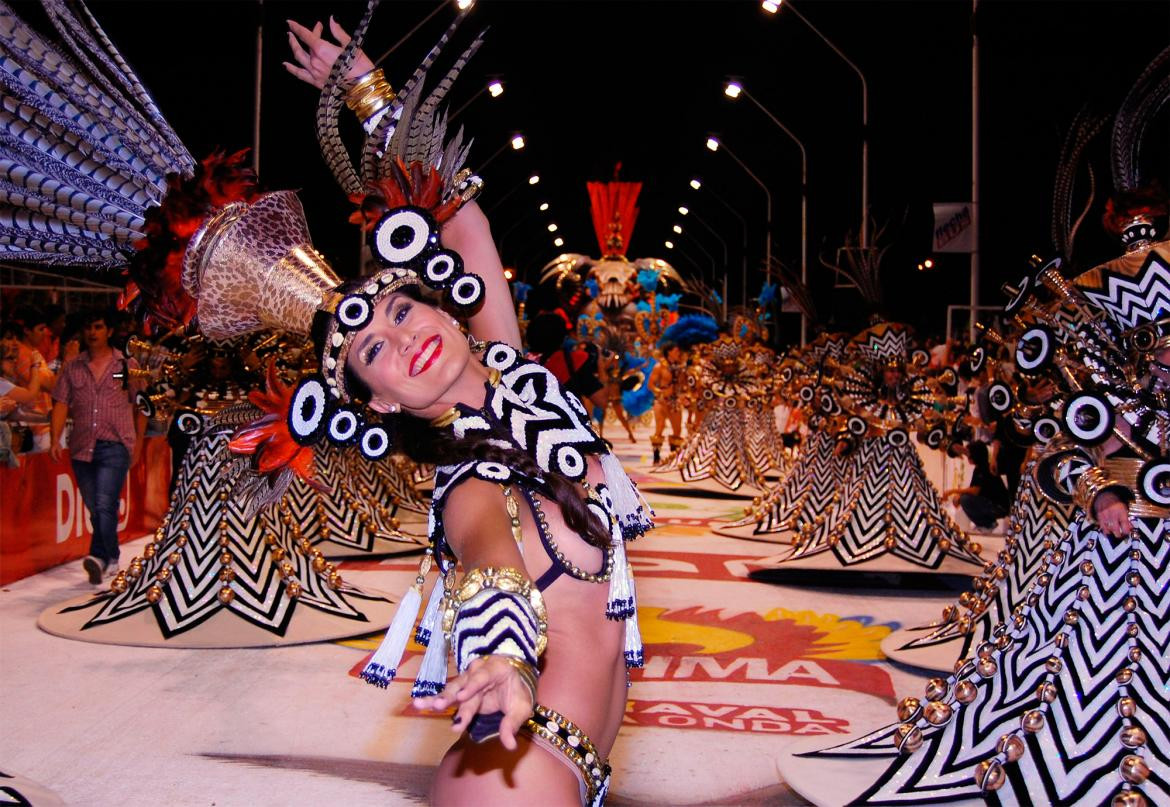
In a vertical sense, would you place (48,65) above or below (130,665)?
above

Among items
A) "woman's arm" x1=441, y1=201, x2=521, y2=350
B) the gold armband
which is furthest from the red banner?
the gold armband

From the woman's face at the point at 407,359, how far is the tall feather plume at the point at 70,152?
2.18 ft

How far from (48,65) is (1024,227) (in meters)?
15.9

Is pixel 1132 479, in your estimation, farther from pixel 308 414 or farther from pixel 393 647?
pixel 308 414

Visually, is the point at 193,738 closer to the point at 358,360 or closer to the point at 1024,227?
the point at 358,360

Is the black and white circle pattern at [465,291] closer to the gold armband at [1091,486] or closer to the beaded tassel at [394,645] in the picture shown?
the beaded tassel at [394,645]

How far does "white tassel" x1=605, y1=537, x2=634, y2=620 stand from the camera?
2.76 metres

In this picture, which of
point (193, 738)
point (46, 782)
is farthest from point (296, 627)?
point (46, 782)

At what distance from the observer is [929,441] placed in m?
9.48

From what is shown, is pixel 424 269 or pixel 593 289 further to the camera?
pixel 593 289

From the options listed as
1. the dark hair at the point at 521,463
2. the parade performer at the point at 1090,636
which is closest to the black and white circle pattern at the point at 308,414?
the dark hair at the point at 521,463

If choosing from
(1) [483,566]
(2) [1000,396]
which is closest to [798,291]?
(2) [1000,396]

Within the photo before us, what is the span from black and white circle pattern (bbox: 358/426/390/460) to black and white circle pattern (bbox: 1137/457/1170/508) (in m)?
2.59

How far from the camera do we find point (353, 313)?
2.76m
